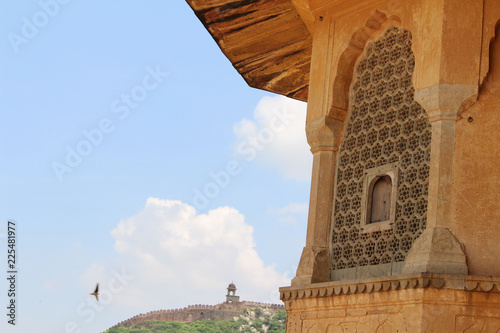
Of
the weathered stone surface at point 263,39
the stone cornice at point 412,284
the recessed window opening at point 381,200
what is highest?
the weathered stone surface at point 263,39

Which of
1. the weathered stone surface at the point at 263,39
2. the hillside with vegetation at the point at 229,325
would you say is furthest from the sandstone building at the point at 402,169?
the hillside with vegetation at the point at 229,325

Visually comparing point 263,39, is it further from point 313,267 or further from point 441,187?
point 441,187

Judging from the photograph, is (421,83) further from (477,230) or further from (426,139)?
(477,230)

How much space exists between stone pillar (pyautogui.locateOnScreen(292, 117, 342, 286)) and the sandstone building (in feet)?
0.04

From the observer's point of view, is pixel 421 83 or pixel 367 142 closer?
pixel 421 83

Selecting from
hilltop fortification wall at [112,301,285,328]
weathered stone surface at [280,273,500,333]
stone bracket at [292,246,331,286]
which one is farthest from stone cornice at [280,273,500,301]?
hilltop fortification wall at [112,301,285,328]

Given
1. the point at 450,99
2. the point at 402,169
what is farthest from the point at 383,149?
the point at 450,99

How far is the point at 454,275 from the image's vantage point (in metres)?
6.48

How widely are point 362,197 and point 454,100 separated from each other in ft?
4.73

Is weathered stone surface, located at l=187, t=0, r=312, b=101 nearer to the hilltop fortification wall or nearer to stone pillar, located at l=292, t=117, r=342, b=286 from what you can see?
stone pillar, located at l=292, t=117, r=342, b=286

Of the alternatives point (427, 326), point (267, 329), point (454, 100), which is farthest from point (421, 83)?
point (267, 329)

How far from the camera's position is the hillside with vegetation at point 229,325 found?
72.4 meters

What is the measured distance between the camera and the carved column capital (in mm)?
7043

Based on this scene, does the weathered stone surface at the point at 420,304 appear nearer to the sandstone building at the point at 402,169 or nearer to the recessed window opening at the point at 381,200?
the sandstone building at the point at 402,169
